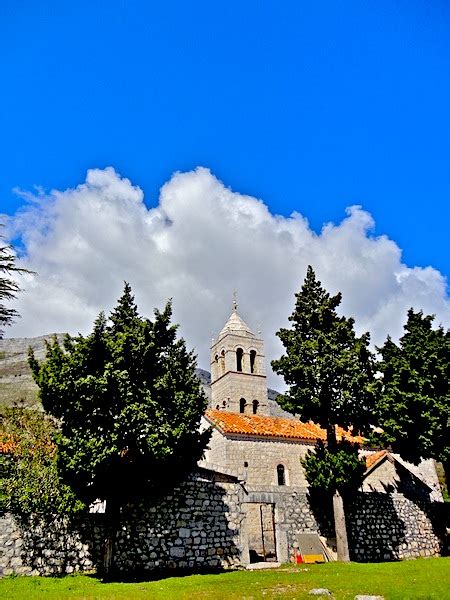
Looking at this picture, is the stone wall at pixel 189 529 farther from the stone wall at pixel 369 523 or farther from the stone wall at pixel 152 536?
the stone wall at pixel 369 523

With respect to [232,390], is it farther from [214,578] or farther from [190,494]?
[214,578]

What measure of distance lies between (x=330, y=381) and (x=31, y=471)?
15.4m

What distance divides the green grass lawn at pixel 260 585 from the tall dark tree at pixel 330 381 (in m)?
5.03

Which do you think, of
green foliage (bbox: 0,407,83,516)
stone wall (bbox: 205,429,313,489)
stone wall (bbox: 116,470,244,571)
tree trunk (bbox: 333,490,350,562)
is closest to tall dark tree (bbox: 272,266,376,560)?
tree trunk (bbox: 333,490,350,562)

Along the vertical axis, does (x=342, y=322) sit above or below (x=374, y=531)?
above

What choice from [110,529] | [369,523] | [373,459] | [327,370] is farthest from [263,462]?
[110,529]

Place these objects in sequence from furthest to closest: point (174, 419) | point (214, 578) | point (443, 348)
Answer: point (443, 348) < point (174, 419) < point (214, 578)

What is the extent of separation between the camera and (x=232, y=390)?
4594cm

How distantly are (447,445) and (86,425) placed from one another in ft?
67.2

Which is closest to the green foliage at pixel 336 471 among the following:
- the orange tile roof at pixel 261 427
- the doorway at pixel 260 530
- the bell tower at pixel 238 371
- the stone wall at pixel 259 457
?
the doorway at pixel 260 530

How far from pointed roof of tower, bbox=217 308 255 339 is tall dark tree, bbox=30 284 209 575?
1189 inches

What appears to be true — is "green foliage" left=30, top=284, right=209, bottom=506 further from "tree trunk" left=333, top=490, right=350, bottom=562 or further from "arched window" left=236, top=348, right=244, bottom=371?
"arched window" left=236, top=348, right=244, bottom=371

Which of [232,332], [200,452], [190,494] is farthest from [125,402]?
[232,332]

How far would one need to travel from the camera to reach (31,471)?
59.9 ft
